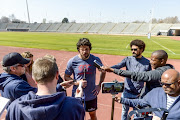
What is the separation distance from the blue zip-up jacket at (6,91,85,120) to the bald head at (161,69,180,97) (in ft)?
4.19

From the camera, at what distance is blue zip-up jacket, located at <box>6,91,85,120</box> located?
137 cm

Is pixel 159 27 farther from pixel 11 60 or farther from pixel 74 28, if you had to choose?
pixel 11 60

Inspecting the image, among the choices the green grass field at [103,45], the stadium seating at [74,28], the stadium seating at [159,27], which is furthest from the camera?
the stadium seating at [74,28]

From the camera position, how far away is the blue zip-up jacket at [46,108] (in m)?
1.37

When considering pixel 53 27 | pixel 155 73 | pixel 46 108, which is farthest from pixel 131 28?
pixel 46 108

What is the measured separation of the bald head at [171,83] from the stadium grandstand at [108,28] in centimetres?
5806

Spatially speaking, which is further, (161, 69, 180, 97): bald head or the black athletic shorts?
the black athletic shorts

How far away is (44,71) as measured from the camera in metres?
1.53

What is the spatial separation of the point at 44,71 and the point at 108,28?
240ft

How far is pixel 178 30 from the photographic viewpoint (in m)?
54.1

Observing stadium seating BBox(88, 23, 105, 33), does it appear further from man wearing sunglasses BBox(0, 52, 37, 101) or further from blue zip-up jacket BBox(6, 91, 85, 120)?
blue zip-up jacket BBox(6, 91, 85, 120)

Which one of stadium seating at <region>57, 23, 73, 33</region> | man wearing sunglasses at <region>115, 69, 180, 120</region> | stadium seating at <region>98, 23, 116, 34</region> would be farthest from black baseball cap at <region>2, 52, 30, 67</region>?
stadium seating at <region>57, 23, 73, 33</region>

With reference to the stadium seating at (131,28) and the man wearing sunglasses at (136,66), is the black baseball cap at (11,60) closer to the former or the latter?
the man wearing sunglasses at (136,66)

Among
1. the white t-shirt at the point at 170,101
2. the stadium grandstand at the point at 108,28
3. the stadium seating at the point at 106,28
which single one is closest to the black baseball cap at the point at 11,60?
the white t-shirt at the point at 170,101
